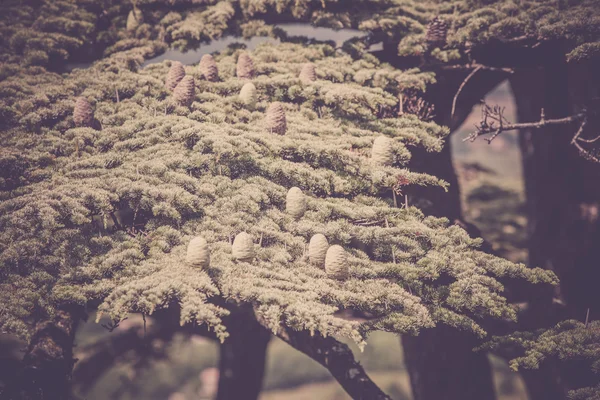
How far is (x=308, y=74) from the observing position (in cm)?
559

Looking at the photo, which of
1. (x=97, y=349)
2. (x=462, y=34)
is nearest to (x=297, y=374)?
(x=97, y=349)

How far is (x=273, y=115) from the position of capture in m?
4.85

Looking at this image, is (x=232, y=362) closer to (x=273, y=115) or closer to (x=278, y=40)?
(x=273, y=115)

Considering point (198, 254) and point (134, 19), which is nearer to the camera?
point (198, 254)

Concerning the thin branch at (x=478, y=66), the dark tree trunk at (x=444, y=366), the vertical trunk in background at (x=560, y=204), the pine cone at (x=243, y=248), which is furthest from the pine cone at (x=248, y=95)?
the vertical trunk in background at (x=560, y=204)

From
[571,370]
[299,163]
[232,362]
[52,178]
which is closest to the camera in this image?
[52,178]

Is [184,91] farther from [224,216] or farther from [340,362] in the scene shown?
[340,362]

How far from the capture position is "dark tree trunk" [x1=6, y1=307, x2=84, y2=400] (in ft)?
12.0

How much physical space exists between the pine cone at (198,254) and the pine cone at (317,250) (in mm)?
852

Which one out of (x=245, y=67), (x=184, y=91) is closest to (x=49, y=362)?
(x=184, y=91)

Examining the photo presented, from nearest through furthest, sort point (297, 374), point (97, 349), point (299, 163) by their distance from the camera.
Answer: point (299, 163) → point (97, 349) → point (297, 374)

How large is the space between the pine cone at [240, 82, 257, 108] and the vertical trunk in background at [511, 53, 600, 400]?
3881 mm

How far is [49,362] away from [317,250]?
244cm

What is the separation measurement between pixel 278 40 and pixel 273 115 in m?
2.16
